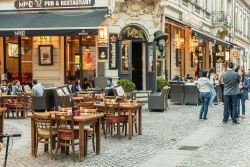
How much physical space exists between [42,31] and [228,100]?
970cm

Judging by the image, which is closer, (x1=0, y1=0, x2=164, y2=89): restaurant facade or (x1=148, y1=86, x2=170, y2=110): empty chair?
(x1=148, y1=86, x2=170, y2=110): empty chair

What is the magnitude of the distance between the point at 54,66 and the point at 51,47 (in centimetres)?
96

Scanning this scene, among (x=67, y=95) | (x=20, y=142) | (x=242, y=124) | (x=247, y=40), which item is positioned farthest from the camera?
(x=247, y=40)

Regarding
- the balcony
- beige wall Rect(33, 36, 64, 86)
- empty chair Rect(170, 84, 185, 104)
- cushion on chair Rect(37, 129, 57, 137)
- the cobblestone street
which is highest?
the balcony

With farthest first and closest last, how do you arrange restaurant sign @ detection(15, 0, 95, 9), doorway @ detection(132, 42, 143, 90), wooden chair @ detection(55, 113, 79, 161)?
doorway @ detection(132, 42, 143, 90) → restaurant sign @ detection(15, 0, 95, 9) → wooden chair @ detection(55, 113, 79, 161)

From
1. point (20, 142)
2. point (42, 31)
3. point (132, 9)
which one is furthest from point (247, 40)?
point (20, 142)

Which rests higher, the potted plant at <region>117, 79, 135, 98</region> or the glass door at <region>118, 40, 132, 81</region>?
the glass door at <region>118, 40, 132, 81</region>

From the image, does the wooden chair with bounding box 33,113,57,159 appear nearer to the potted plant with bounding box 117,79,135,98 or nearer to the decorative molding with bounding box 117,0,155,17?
the potted plant with bounding box 117,79,135,98

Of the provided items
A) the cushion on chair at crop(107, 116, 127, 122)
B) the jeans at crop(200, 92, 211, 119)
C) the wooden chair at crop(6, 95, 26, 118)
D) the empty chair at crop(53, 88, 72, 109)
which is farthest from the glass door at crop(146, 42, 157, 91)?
the cushion on chair at crop(107, 116, 127, 122)

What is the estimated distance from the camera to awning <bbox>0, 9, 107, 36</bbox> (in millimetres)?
21500

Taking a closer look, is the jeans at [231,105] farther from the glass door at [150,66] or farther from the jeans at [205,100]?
the glass door at [150,66]

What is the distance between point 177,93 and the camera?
75.6 ft

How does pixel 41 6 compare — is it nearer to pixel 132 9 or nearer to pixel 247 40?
pixel 132 9

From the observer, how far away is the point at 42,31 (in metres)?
21.8
